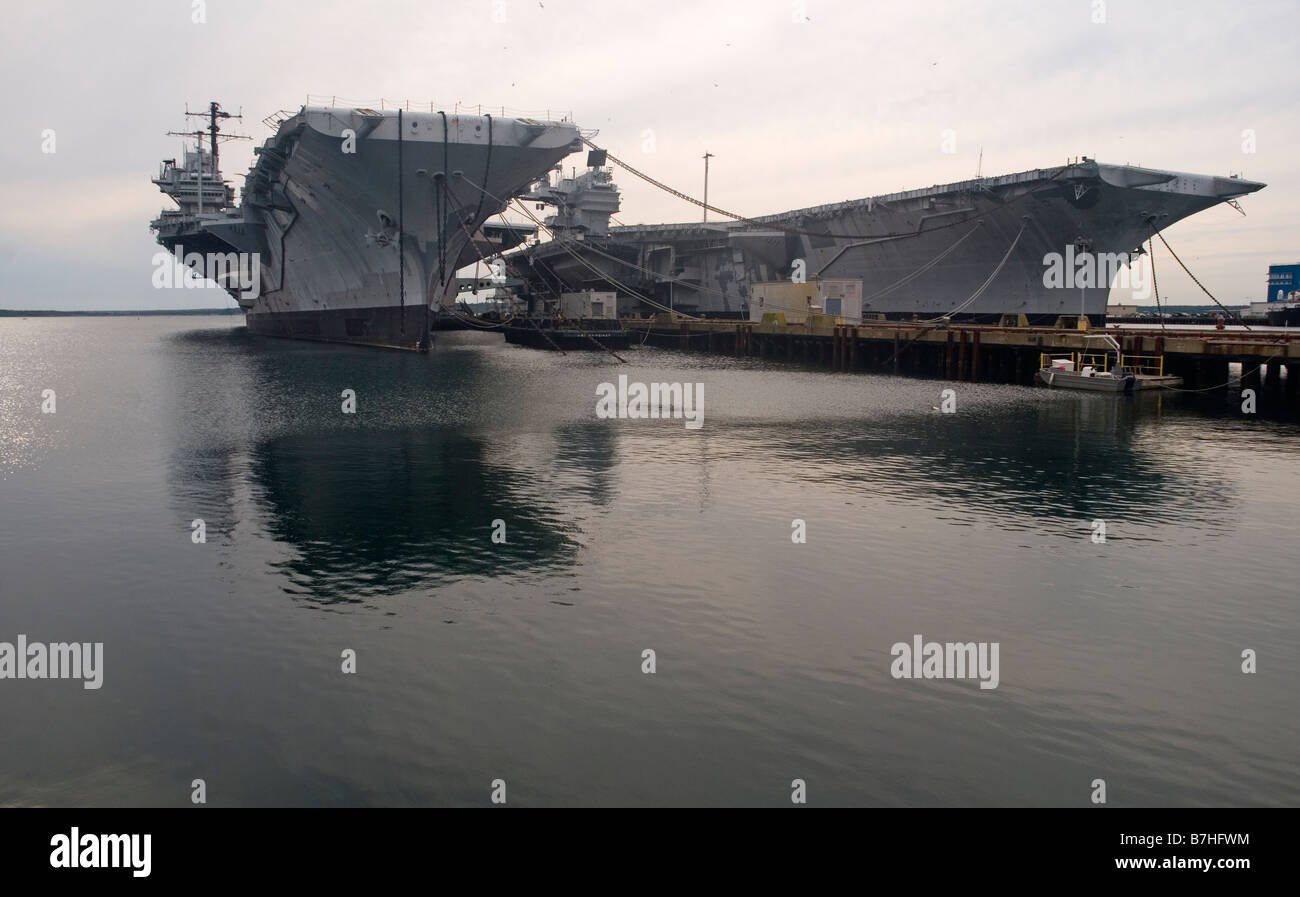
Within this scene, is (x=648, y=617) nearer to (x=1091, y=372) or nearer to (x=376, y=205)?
(x=1091, y=372)

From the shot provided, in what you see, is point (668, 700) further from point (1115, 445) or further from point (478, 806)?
point (1115, 445)

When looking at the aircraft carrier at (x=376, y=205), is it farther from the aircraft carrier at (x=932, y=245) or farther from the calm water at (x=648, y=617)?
the calm water at (x=648, y=617)

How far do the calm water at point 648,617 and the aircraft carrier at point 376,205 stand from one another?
83.9 ft

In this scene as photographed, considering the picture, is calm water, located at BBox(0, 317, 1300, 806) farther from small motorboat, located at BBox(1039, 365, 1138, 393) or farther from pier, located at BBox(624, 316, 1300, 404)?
pier, located at BBox(624, 316, 1300, 404)

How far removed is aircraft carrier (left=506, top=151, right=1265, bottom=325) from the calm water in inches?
1105

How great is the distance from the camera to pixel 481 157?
4934 centimetres

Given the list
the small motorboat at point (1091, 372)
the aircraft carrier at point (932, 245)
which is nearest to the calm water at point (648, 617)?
the small motorboat at point (1091, 372)

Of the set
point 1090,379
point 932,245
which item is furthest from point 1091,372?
point 932,245

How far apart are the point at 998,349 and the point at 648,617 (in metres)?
40.1

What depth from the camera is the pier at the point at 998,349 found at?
127 ft

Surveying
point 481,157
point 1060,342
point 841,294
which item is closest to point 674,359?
point 841,294

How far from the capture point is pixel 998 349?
4797cm

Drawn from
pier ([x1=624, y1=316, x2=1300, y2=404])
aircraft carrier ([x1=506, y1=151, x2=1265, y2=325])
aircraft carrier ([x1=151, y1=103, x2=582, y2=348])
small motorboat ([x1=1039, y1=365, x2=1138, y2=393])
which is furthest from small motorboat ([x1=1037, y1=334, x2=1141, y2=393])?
aircraft carrier ([x1=151, y1=103, x2=582, y2=348])
